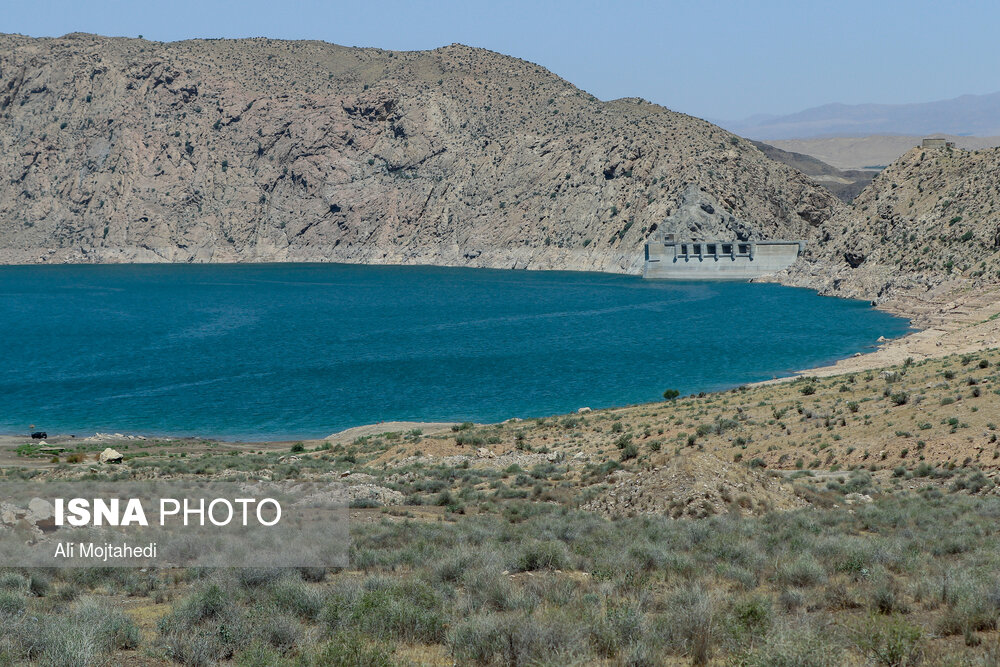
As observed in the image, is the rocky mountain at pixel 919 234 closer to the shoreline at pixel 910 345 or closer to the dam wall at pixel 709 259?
the shoreline at pixel 910 345

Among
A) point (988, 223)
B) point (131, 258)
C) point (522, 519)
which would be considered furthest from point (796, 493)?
point (131, 258)

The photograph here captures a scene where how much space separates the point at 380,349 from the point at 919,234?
2576 inches

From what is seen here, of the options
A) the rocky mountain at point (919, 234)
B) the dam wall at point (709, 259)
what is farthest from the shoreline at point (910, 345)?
the dam wall at point (709, 259)

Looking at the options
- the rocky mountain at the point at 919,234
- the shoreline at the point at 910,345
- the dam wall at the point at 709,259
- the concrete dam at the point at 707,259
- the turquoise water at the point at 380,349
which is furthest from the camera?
the concrete dam at the point at 707,259

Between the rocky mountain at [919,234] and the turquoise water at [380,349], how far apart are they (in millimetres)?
5328

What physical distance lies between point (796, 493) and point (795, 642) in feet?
42.1

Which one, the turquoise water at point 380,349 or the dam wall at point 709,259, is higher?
the dam wall at point 709,259

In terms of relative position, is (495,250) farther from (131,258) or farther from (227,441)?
(227,441)

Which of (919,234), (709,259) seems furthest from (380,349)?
(709,259)

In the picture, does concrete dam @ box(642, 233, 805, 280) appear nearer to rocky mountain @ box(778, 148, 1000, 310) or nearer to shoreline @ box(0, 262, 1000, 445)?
rocky mountain @ box(778, 148, 1000, 310)

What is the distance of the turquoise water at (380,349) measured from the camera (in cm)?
5409

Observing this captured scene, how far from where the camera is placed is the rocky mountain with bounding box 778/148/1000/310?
9288cm

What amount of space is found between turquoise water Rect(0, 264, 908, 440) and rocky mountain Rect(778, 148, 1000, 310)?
17.5ft

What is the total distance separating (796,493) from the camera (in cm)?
2139
